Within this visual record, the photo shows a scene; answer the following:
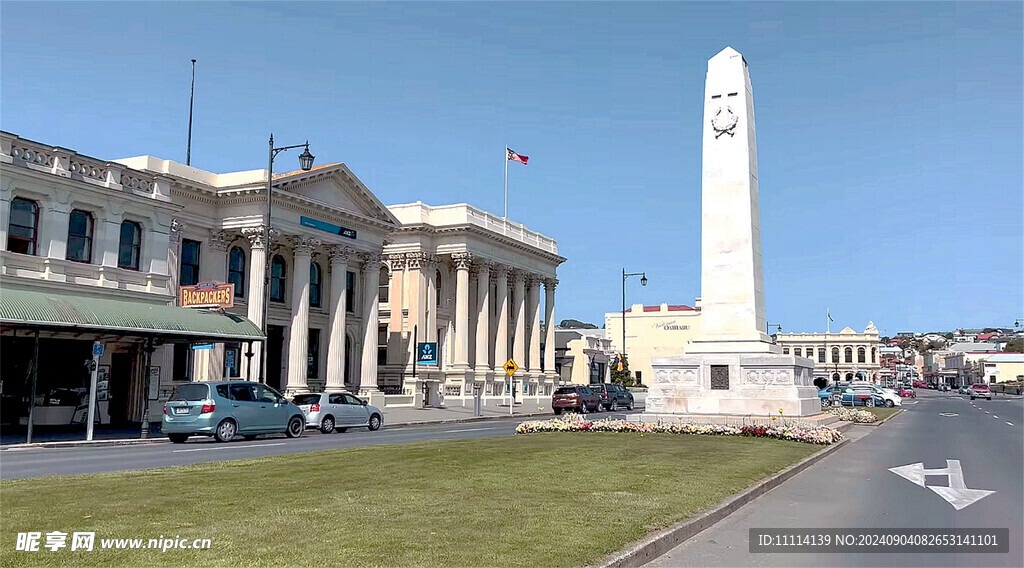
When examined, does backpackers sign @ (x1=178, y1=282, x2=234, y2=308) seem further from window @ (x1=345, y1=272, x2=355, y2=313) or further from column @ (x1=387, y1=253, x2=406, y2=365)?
column @ (x1=387, y1=253, x2=406, y2=365)

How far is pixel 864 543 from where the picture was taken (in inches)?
338

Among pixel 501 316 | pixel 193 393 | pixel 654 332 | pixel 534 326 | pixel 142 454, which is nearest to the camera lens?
pixel 142 454

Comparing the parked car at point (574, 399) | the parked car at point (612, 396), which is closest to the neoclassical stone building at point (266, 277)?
the parked car at point (574, 399)

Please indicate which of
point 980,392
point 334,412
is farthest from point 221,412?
point 980,392

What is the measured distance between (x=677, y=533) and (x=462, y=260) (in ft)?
160

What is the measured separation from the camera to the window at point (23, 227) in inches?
1055

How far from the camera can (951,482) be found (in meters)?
13.6

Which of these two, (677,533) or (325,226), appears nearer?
(677,533)

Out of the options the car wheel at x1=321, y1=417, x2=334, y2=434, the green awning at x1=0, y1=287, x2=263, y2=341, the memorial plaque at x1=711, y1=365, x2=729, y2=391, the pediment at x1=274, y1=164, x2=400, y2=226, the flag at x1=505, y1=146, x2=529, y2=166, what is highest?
the flag at x1=505, y1=146, x2=529, y2=166

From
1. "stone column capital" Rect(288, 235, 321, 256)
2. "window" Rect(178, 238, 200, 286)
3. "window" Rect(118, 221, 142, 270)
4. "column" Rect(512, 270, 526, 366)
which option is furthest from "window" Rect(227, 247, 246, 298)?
"column" Rect(512, 270, 526, 366)

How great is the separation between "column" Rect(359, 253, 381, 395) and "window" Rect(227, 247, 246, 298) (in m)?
→ 7.19

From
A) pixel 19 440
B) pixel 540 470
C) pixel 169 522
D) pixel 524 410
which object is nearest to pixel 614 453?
pixel 540 470

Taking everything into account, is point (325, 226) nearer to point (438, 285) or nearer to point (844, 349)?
point (438, 285)

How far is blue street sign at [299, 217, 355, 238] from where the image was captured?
42750 mm
